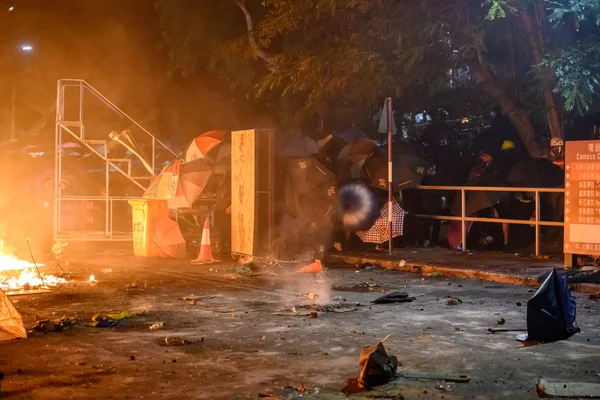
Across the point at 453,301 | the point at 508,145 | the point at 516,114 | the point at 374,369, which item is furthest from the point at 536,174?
the point at 374,369

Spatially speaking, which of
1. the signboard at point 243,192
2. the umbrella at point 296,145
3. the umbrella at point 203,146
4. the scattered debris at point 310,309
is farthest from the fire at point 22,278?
the umbrella at point 296,145

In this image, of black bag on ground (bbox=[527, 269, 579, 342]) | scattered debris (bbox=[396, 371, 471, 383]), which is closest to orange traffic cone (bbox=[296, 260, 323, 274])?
black bag on ground (bbox=[527, 269, 579, 342])

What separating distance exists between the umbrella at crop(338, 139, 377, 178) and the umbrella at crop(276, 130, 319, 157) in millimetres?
712

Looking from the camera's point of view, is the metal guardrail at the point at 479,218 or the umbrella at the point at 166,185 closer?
the metal guardrail at the point at 479,218

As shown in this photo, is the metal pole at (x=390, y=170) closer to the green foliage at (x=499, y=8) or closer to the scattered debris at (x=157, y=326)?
the green foliage at (x=499, y=8)

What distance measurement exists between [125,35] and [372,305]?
2690cm

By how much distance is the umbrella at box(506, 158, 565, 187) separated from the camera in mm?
17859

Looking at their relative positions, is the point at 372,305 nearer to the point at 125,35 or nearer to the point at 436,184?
the point at 436,184

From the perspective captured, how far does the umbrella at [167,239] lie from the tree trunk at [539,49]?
8614 millimetres

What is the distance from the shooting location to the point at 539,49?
19.0 metres

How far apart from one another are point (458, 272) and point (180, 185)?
7.59 m

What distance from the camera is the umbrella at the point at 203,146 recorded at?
68.9 ft

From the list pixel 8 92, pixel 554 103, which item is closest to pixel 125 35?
pixel 8 92

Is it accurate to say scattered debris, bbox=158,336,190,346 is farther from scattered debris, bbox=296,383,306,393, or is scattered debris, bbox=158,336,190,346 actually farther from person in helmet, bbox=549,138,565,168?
person in helmet, bbox=549,138,565,168
